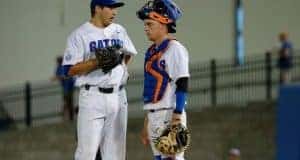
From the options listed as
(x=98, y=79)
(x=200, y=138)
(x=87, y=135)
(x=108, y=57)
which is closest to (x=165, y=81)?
(x=108, y=57)

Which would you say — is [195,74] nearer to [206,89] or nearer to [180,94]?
[206,89]

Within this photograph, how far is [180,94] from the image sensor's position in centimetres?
547

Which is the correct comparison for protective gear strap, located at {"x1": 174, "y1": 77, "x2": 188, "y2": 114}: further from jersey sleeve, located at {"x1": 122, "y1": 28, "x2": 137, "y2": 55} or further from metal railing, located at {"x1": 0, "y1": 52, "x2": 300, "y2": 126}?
metal railing, located at {"x1": 0, "y1": 52, "x2": 300, "y2": 126}

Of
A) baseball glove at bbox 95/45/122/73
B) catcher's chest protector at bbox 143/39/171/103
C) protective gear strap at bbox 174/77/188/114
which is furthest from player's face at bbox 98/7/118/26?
protective gear strap at bbox 174/77/188/114

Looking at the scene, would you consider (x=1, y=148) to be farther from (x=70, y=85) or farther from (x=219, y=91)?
(x=219, y=91)

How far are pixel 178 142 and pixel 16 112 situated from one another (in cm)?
741

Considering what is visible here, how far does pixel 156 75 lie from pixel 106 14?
23.8 inches

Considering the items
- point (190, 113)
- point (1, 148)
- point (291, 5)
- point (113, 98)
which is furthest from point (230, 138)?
point (113, 98)

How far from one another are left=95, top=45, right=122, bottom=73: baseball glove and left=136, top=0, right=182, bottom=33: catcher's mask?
368 mm

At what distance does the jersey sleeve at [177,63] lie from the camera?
18.0 feet

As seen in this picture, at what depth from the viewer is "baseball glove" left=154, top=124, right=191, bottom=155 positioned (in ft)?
17.9

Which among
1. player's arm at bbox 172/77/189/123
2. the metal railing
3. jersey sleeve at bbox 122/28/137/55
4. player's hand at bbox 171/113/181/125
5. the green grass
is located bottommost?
the green grass

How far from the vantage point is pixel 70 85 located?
1137 cm

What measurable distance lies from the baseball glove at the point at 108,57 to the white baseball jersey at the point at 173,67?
16.8 inches
